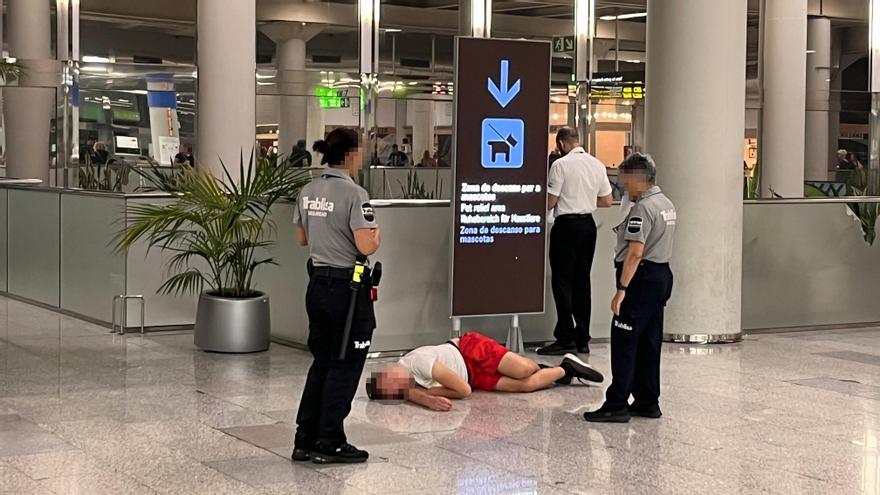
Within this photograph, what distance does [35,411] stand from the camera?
26.1ft

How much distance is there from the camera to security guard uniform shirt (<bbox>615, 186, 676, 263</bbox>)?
7.78 m

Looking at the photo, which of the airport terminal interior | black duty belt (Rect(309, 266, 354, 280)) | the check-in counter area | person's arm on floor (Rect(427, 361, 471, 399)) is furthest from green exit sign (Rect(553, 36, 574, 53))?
black duty belt (Rect(309, 266, 354, 280))

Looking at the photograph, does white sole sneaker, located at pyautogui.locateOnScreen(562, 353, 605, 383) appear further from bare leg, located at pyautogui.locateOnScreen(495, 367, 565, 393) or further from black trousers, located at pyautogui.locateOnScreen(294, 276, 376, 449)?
black trousers, located at pyautogui.locateOnScreen(294, 276, 376, 449)

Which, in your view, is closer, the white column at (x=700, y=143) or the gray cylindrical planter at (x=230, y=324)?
the gray cylindrical planter at (x=230, y=324)

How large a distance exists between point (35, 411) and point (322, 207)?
2.51m

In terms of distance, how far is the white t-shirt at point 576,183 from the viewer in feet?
34.1

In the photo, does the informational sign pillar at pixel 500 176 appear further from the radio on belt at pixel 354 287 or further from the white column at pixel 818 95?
the white column at pixel 818 95

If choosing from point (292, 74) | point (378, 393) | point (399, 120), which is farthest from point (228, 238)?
point (399, 120)

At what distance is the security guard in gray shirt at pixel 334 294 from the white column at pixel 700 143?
5.02m

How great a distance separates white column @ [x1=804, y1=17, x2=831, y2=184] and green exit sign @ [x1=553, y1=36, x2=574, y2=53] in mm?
Result: 3383

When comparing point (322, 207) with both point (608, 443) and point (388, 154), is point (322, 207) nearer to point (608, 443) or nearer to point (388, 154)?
point (608, 443)

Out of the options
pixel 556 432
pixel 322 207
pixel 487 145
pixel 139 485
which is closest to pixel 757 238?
pixel 487 145

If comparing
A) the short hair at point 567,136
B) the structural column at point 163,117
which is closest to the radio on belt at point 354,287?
the short hair at point 567,136

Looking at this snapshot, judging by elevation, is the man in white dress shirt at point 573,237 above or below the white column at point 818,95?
below
